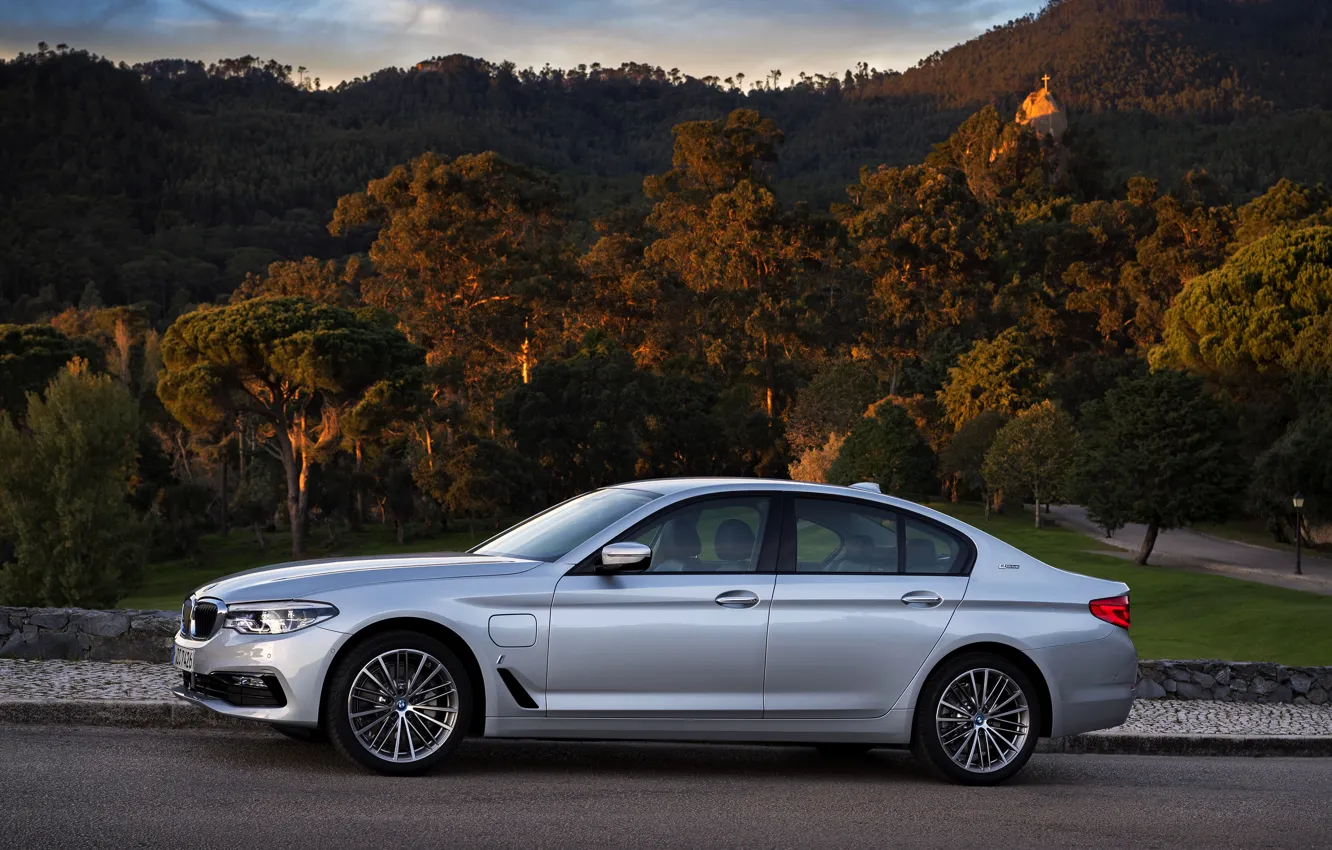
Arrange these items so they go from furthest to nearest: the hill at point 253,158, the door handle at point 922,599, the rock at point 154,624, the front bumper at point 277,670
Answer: the hill at point 253,158
the rock at point 154,624
the door handle at point 922,599
the front bumper at point 277,670

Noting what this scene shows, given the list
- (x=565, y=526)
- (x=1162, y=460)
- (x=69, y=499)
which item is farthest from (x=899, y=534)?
(x=1162, y=460)

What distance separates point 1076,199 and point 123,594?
264 feet

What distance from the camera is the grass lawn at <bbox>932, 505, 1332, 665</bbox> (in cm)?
3312

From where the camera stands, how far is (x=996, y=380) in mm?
74875

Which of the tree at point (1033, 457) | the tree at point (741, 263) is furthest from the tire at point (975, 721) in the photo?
the tree at point (741, 263)

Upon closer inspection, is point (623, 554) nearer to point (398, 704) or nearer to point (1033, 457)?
point (398, 704)

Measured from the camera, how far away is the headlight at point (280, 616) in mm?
7618

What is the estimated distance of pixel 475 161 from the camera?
72062mm

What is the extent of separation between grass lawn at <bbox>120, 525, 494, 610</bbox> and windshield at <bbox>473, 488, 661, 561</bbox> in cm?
5108

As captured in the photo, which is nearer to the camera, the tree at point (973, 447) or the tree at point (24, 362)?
the tree at point (24, 362)

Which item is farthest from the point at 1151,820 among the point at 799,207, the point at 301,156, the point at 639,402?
the point at 301,156

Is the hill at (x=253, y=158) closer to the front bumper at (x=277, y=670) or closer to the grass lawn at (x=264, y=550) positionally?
the grass lawn at (x=264, y=550)

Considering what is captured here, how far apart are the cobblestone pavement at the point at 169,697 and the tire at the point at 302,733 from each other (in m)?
1.40

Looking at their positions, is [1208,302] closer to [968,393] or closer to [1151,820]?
[968,393]
